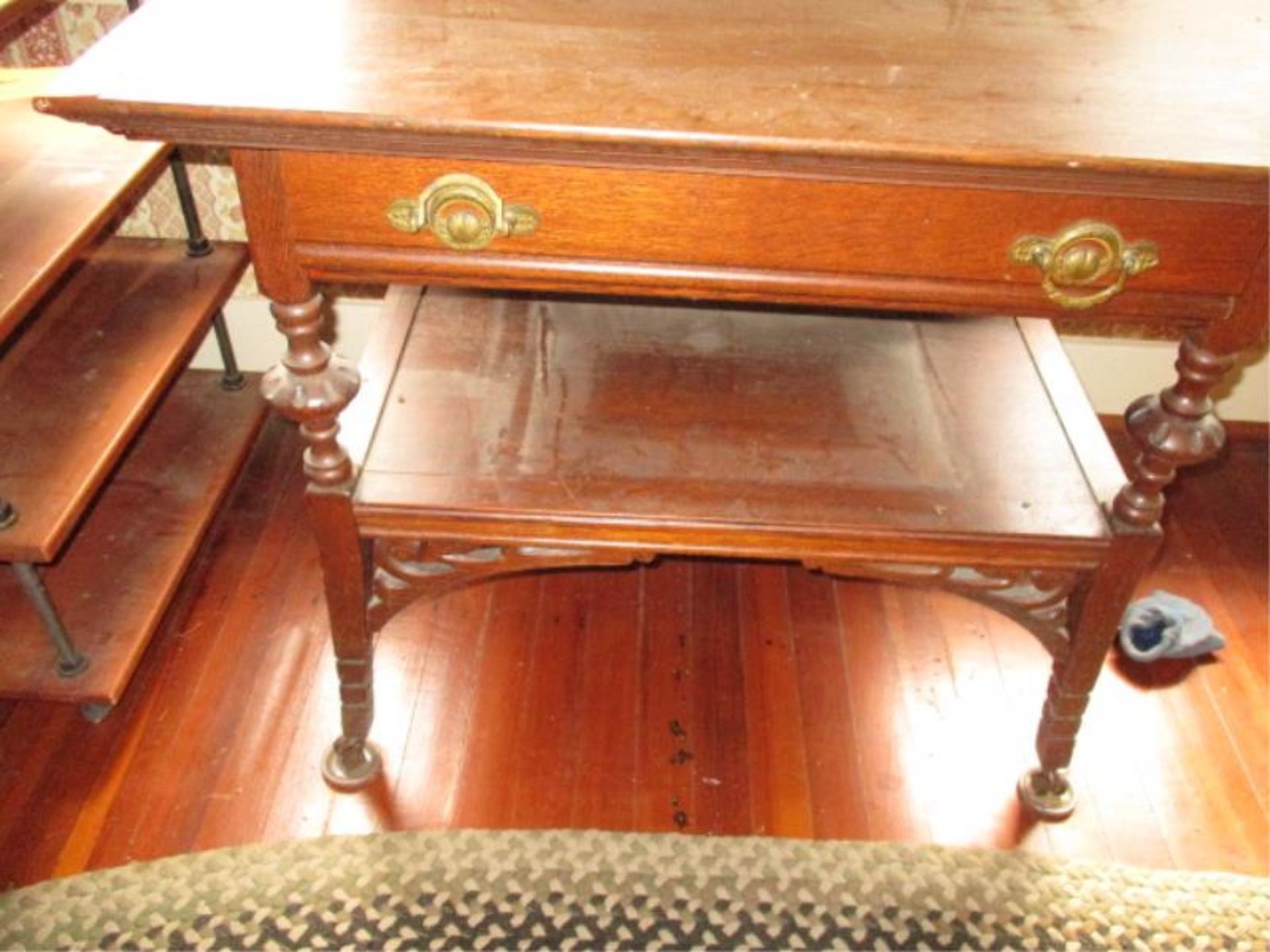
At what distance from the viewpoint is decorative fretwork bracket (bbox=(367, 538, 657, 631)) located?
45.8 inches

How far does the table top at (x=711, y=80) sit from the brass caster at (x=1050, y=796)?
76cm

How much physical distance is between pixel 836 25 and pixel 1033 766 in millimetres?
891

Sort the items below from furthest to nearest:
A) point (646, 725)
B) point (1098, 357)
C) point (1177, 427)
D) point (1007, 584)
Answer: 1. point (1098, 357)
2. point (646, 725)
3. point (1007, 584)
4. point (1177, 427)

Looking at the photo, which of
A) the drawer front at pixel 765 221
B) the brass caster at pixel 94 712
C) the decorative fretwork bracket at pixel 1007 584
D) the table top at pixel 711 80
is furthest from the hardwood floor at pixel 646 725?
the table top at pixel 711 80

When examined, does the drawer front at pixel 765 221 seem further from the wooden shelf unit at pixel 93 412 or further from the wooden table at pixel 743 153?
the wooden shelf unit at pixel 93 412

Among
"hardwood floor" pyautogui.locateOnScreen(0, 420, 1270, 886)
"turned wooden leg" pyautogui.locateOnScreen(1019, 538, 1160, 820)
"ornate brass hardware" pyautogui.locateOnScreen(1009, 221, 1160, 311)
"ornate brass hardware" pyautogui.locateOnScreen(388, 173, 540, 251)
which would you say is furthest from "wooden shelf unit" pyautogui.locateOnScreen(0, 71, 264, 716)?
"turned wooden leg" pyautogui.locateOnScreen(1019, 538, 1160, 820)

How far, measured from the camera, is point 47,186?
131 cm

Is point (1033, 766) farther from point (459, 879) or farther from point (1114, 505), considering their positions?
point (459, 879)

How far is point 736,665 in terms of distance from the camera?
1.50 meters

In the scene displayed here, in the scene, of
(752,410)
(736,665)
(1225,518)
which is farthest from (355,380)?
(1225,518)

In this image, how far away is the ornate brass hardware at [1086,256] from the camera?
92cm

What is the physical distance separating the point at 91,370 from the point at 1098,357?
1478 mm

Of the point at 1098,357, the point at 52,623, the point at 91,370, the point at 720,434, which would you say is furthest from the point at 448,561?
the point at 1098,357

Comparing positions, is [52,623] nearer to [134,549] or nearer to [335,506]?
[134,549]
